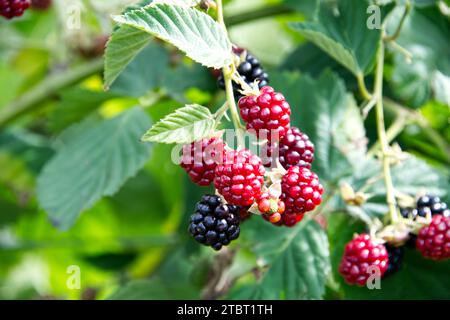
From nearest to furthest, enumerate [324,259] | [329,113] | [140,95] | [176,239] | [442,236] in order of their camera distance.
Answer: [442,236] < [324,259] < [329,113] < [140,95] < [176,239]

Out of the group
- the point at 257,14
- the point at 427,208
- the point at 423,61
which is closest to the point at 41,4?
the point at 257,14

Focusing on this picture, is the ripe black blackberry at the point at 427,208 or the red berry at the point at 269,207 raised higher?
the red berry at the point at 269,207

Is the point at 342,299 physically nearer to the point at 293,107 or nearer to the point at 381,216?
the point at 381,216

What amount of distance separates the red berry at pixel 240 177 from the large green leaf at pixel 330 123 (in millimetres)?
485

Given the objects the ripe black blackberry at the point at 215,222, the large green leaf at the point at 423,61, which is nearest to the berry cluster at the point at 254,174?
the ripe black blackberry at the point at 215,222

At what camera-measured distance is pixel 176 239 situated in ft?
6.64

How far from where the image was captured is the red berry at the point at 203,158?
3.24 feet

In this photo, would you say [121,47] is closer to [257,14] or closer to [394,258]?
A: [394,258]

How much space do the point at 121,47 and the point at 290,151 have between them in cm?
27

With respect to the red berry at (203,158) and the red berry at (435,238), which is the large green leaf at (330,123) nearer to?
the red berry at (435,238)

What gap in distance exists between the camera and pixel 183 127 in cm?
96

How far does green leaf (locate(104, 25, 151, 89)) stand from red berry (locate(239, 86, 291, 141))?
16 cm
